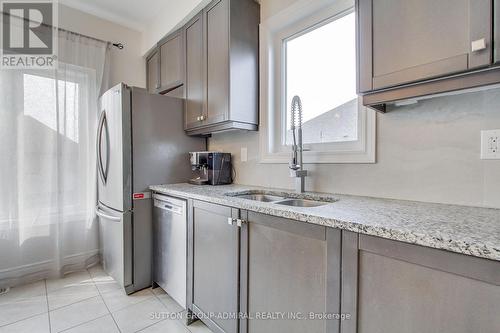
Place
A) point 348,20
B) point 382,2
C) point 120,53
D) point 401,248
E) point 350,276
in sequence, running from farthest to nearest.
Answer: point 120,53
point 348,20
point 382,2
point 350,276
point 401,248

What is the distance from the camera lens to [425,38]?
36.2 inches

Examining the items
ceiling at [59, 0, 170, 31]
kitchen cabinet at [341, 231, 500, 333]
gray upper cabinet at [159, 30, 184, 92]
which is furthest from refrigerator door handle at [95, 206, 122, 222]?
ceiling at [59, 0, 170, 31]

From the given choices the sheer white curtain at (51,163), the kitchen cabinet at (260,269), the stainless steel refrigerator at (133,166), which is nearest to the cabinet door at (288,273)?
the kitchen cabinet at (260,269)

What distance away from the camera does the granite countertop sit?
627mm

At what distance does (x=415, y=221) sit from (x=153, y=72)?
301cm

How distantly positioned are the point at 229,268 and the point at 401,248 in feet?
2.95

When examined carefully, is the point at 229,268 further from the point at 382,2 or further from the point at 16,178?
the point at 16,178

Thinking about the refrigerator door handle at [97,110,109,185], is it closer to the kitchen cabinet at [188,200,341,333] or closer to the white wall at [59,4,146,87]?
the white wall at [59,4,146,87]

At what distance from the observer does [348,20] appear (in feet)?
5.15

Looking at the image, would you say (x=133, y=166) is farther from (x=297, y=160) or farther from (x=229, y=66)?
(x=297, y=160)

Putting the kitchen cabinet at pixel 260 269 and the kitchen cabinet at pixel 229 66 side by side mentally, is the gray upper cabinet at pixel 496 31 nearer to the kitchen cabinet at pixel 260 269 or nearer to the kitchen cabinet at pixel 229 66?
the kitchen cabinet at pixel 260 269

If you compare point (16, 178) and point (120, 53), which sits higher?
point (120, 53)

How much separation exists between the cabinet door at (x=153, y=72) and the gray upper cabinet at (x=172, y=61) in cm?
11

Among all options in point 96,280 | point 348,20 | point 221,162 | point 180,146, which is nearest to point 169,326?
point 96,280
